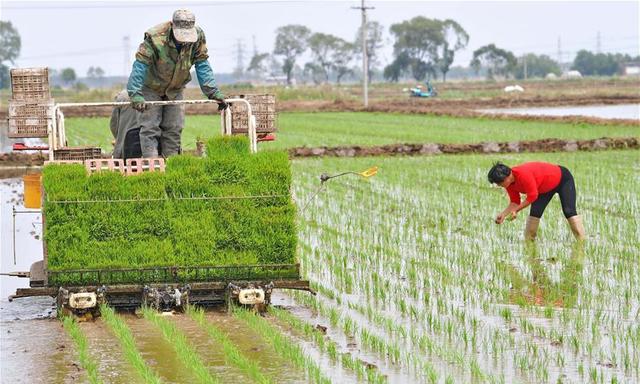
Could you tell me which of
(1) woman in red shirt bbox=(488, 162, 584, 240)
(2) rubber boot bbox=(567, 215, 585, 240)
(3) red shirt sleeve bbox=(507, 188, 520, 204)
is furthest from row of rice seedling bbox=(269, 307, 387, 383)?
(2) rubber boot bbox=(567, 215, 585, 240)

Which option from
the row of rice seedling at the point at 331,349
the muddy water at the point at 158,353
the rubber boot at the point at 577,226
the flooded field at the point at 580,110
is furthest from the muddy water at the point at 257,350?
the flooded field at the point at 580,110

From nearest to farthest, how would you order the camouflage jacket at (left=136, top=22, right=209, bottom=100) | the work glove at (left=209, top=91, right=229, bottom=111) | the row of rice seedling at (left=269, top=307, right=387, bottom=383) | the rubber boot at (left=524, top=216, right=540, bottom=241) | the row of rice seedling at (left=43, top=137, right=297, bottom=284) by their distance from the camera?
the row of rice seedling at (left=269, top=307, right=387, bottom=383) → the row of rice seedling at (left=43, top=137, right=297, bottom=284) → the camouflage jacket at (left=136, top=22, right=209, bottom=100) → the work glove at (left=209, top=91, right=229, bottom=111) → the rubber boot at (left=524, top=216, right=540, bottom=241)

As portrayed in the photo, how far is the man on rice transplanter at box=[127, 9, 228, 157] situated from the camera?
8.52 m

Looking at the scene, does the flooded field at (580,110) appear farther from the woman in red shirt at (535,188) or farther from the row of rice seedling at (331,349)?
the row of rice seedling at (331,349)

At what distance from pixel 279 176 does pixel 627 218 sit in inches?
217

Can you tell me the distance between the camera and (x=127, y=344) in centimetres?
686

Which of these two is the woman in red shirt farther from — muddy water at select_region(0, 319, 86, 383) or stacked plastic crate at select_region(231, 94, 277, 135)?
muddy water at select_region(0, 319, 86, 383)

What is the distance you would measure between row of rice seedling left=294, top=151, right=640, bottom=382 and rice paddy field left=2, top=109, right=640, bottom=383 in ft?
0.06

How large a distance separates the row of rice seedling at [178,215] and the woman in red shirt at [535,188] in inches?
87.4

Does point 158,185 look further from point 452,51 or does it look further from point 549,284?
point 452,51

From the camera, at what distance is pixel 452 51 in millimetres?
114938

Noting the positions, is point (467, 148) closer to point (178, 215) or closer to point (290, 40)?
point (178, 215)

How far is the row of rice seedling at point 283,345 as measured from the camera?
6.18 metres

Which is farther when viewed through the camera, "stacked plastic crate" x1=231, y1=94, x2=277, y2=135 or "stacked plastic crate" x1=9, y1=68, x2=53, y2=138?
"stacked plastic crate" x1=231, y1=94, x2=277, y2=135
